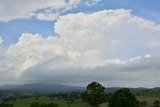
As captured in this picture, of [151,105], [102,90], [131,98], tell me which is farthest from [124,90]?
[151,105]

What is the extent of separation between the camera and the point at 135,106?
104875 mm

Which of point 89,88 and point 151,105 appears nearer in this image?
point 89,88

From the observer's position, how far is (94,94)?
98.7 metres

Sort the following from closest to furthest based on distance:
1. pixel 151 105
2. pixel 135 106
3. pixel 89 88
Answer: pixel 89 88 < pixel 135 106 < pixel 151 105

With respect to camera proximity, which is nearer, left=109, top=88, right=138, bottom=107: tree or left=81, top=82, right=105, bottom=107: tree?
left=81, top=82, right=105, bottom=107: tree

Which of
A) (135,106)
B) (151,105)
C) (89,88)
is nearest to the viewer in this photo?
(89,88)

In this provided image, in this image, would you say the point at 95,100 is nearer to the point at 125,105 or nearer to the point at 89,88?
the point at 89,88

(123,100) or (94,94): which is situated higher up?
(94,94)

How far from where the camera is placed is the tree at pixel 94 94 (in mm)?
98688

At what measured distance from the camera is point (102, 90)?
9938 centimetres

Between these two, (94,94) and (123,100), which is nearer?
(94,94)

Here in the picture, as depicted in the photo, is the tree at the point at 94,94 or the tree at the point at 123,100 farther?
the tree at the point at 123,100

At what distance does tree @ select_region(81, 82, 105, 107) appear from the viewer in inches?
3885

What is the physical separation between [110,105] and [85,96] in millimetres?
12172
